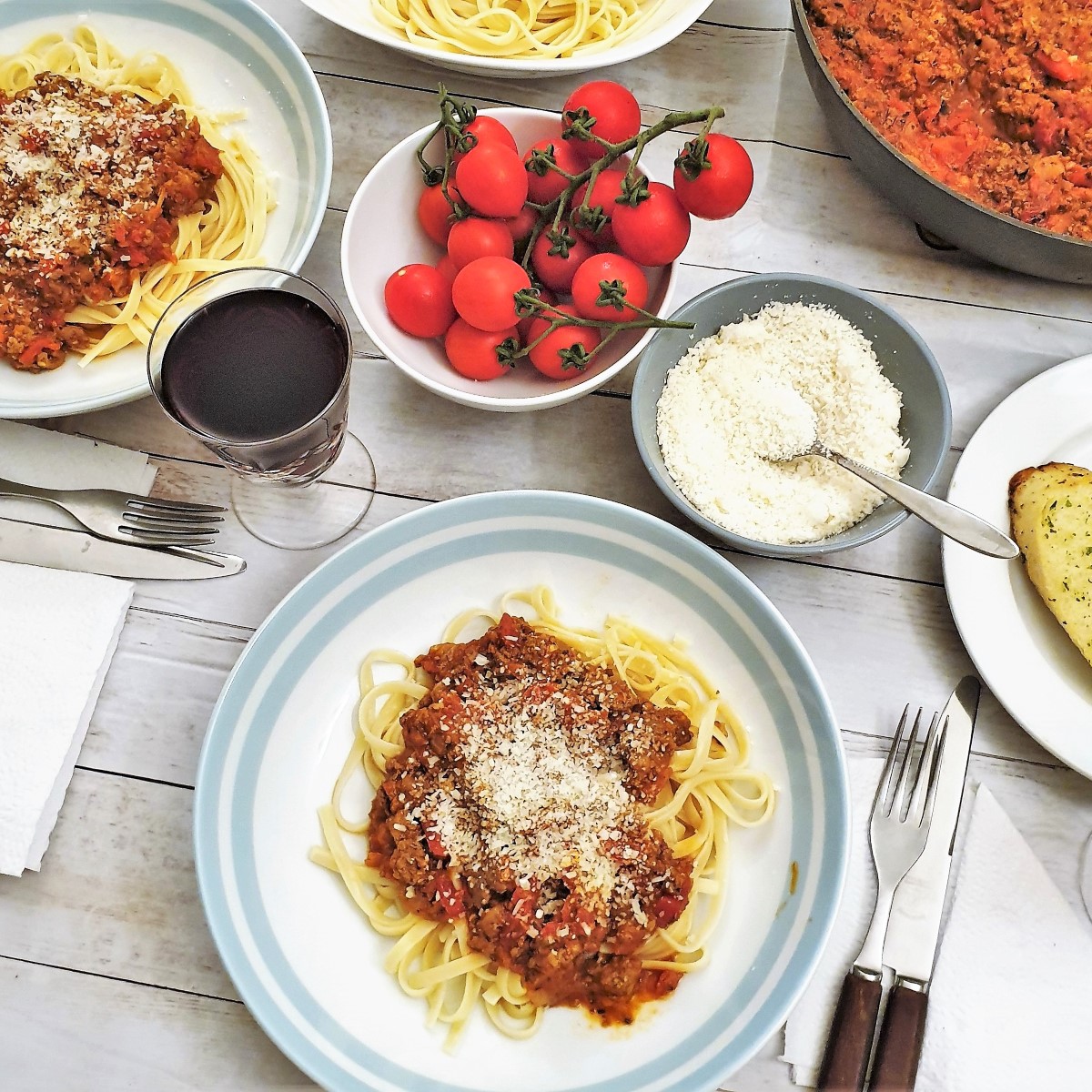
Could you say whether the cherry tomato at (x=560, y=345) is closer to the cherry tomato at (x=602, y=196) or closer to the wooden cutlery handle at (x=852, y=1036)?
the cherry tomato at (x=602, y=196)

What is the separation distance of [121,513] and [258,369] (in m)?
0.44

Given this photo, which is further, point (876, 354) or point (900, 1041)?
point (876, 354)

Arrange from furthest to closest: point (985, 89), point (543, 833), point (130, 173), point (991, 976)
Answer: point (985, 89)
point (130, 173)
point (991, 976)
point (543, 833)

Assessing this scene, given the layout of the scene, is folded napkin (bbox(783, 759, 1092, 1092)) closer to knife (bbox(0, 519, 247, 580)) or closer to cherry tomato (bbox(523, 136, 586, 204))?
cherry tomato (bbox(523, 136, 586, 204))

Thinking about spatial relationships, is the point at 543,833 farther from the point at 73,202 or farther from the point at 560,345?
the point at 73,202

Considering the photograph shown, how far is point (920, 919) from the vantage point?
5.68 ft

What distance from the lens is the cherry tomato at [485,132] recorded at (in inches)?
68.5

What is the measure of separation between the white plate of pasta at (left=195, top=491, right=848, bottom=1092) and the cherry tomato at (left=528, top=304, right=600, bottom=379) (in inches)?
9.0

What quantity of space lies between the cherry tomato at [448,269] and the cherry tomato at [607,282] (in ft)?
0.76

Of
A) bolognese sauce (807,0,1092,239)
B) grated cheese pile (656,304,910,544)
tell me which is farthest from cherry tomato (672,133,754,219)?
bolognese sauce (807,0,1092,239)

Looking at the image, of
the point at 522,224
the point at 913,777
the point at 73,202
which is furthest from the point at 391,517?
the point at 913,777

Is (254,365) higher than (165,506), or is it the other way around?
(254,365)

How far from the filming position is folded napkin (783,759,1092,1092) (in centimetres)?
171

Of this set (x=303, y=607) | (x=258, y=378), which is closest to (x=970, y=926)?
(x=303, y=607)
